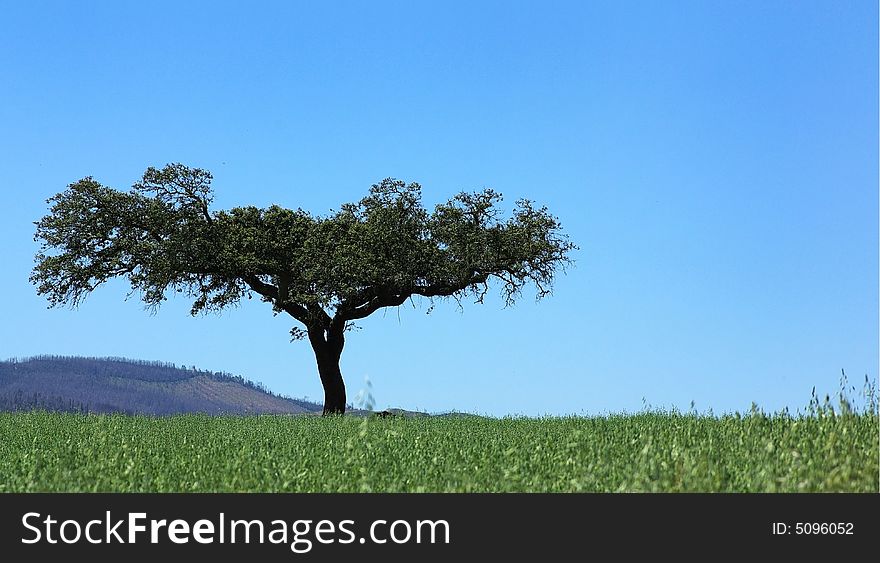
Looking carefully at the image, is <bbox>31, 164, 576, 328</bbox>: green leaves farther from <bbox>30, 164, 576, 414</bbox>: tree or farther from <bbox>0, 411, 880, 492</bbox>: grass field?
<bbox>0, 411, 880, 492</bbox>: grass field

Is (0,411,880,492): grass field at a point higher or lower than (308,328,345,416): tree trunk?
lower

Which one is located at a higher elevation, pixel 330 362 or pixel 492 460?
pixel 330 362

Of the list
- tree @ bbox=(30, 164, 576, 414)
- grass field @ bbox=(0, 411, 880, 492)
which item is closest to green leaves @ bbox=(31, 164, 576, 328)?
tree @ bbox=(30, 164, 576, 414)

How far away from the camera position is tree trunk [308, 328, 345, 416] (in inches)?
1251

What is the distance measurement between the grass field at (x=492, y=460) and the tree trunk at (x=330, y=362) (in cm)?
1638

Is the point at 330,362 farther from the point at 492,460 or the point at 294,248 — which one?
the point at 492,460

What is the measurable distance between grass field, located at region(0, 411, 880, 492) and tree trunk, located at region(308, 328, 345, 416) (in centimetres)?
1638

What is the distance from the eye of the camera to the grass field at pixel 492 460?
28.2 ft

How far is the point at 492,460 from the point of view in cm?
1078

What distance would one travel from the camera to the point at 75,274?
31016mm

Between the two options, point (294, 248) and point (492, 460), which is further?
point (294, 248)

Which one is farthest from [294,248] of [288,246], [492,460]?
[492,460]

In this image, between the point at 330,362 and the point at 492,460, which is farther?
the point at 330,362

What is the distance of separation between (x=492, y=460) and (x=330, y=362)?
71.5 ft
